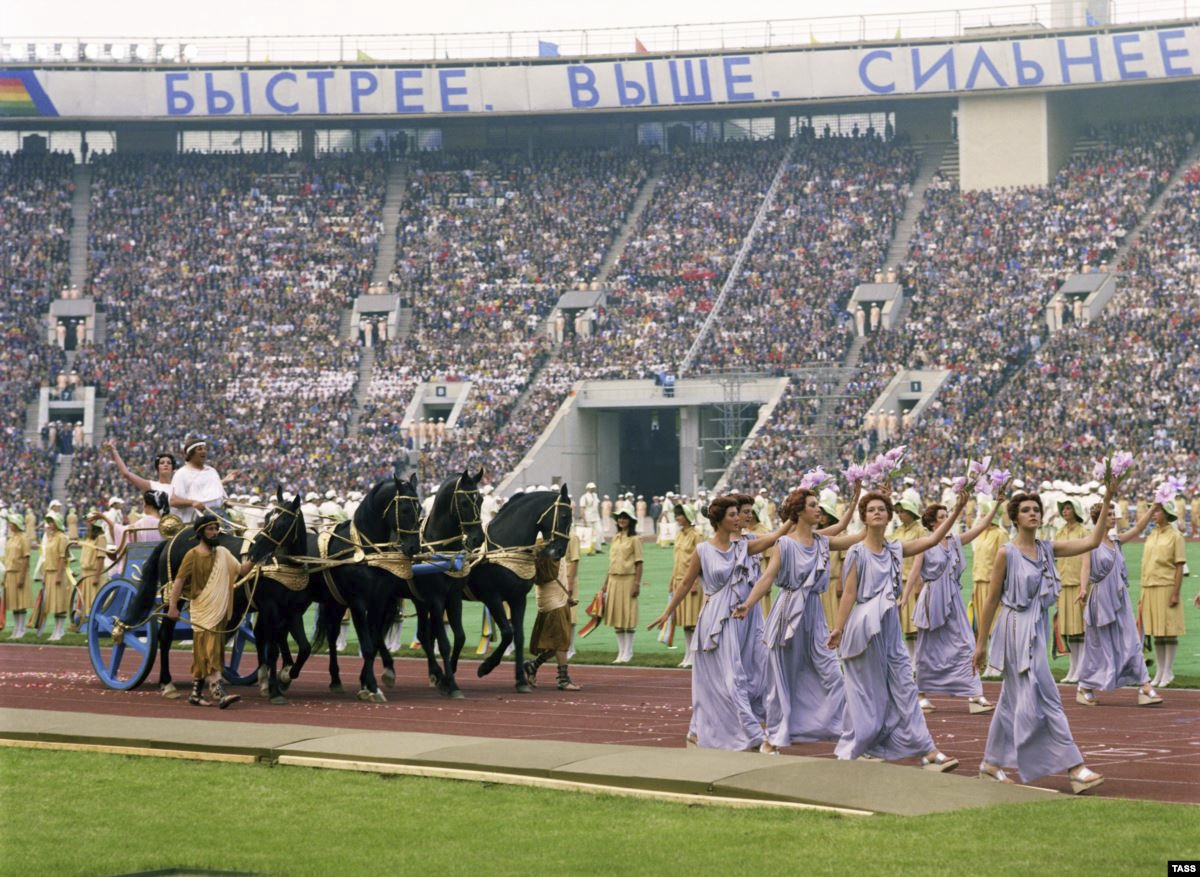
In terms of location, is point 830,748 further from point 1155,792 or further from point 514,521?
point 514,521

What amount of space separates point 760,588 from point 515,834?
3.49 metres

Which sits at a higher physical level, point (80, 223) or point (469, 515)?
point (80, 223)

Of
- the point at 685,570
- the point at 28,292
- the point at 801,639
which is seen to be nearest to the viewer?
the point at 801,639

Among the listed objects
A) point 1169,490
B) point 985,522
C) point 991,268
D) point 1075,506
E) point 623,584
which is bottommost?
point 623,584

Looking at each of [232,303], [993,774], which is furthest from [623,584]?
[232,303]

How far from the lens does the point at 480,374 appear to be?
1984 inches

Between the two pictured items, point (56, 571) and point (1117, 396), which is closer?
point (56, 571)

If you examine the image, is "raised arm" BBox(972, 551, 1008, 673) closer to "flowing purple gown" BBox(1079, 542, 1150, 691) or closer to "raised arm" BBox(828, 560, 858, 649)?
"raised arm" BBox(828, 560, 858, 649)

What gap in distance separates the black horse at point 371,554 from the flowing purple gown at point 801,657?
429cm

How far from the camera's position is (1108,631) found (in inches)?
615

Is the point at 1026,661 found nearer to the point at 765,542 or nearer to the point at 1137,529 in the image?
the point at 765,542

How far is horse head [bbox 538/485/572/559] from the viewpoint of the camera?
16.6 m

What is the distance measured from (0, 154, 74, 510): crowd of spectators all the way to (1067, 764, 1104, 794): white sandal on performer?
40.2 metres

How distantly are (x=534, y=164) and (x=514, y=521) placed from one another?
41.9 meters
